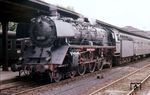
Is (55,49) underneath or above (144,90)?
above

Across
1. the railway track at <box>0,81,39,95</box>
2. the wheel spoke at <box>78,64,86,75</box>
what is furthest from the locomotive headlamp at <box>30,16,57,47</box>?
the wheel spoke at <box>78,64,86,75</box>

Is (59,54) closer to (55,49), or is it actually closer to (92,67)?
(55,49)

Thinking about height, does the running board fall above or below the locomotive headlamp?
below

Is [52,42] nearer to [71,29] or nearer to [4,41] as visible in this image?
[71,29]

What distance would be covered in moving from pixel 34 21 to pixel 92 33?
15.4 ft

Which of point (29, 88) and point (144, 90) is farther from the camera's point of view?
point (29, 88)

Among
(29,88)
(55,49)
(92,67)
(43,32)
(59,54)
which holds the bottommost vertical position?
(29,88)

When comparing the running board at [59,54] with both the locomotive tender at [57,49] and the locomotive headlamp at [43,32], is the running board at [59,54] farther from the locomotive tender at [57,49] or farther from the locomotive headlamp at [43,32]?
the locomotive headlamp at [43,32]

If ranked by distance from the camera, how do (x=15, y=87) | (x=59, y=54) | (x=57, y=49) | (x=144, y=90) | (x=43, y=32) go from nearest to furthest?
(x=144, y=90)
(x=15, y=87)
(x=59, y=54)
(x=57, y=49)
(x=43, y=32)

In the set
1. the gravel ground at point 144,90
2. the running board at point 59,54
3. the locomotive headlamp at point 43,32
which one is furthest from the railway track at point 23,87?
the gravel ground at point 144,90

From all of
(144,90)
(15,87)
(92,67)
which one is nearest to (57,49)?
(15,87)

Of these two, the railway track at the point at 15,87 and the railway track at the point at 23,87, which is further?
the railway track at the point at 15,87

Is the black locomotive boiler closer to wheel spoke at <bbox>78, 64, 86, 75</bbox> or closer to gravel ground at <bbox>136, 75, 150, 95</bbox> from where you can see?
wheel spoke at <bbox>78, 64, 86, 75</bbox>

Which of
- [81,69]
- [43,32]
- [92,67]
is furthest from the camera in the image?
[92,67]
